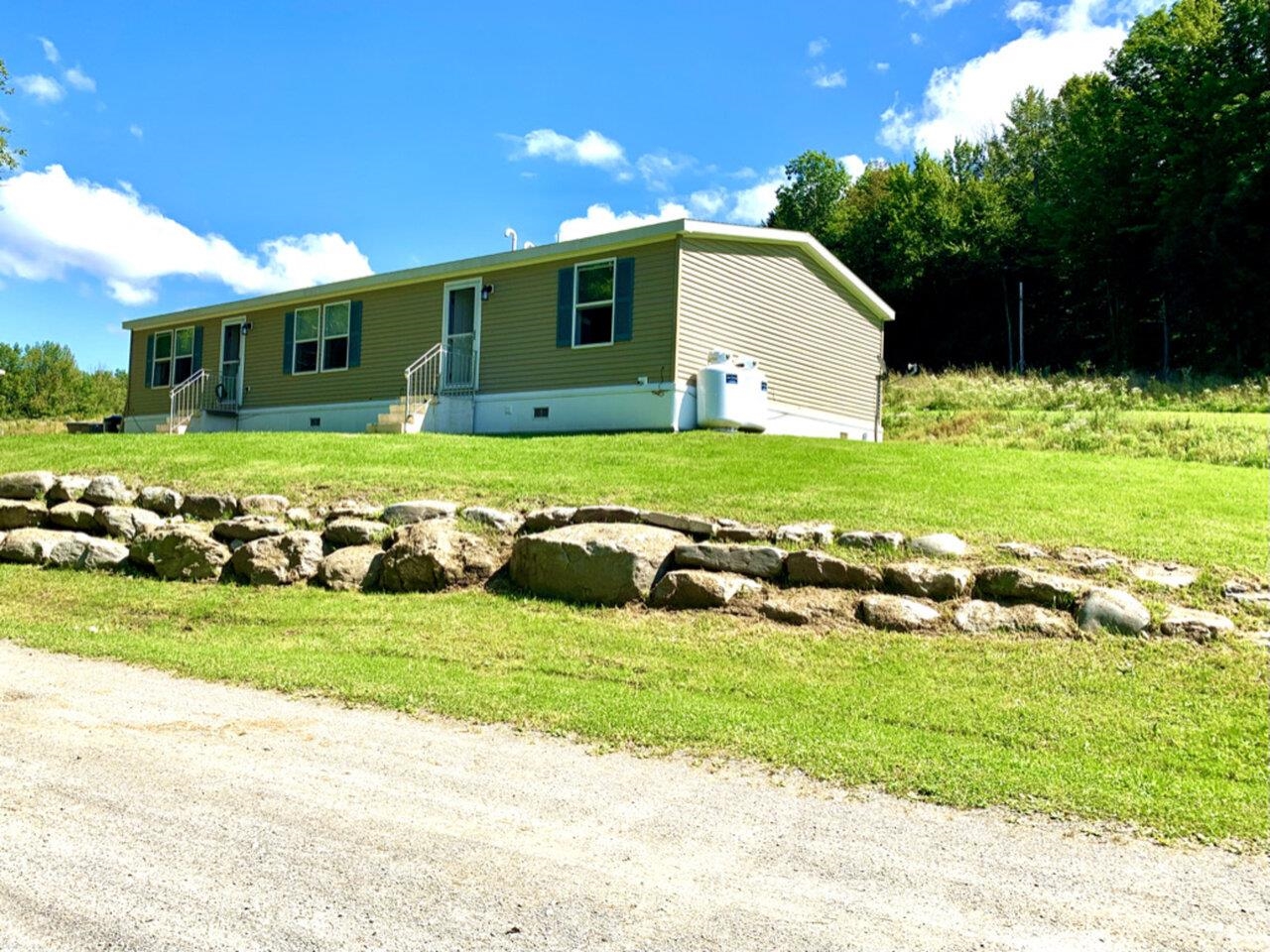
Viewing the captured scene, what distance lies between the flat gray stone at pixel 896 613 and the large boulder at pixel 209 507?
6589 millimetres

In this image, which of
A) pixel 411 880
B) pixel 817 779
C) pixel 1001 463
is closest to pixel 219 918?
pixel 411 880

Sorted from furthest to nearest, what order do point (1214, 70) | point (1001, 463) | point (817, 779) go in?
point (1214, 70) → point (1001, 463) → point (817, 779)

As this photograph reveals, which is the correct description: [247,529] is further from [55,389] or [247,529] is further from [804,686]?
[55,389]

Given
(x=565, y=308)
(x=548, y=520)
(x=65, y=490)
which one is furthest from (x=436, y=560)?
(x=565, y=308)

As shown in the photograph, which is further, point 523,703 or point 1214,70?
point 1214,70

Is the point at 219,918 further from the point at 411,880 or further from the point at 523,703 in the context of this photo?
the point at 523,703

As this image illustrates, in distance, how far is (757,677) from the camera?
561 cm

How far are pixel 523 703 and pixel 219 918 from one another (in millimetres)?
2460

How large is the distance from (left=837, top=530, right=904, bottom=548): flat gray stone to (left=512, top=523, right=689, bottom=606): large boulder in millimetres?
1312

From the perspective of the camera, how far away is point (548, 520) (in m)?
8.33

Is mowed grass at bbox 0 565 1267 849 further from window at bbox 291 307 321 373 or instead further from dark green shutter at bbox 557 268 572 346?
window at bbox 291 307 321 373

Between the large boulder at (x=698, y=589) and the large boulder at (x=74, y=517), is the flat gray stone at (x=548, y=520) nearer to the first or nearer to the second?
the large boulder at (x=698, y=589)

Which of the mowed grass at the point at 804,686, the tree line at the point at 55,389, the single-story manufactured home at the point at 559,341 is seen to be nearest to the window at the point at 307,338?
the single-story manufactured home at the point at 559,341

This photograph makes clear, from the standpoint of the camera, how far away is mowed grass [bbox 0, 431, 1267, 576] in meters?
7.61
